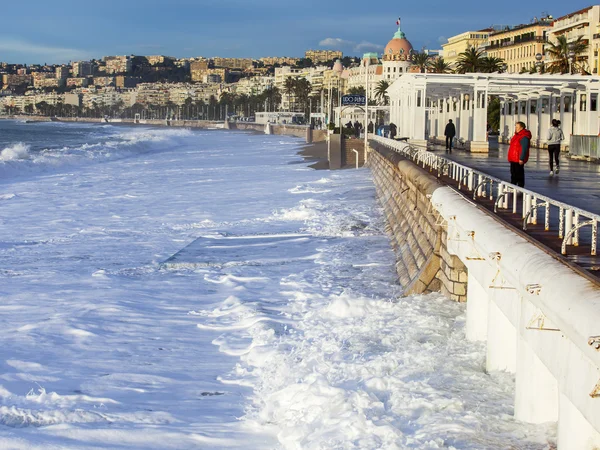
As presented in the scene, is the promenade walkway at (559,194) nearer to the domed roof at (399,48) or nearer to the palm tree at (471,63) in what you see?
the palm tree at (471,63)

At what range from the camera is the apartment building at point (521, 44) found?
103 metres

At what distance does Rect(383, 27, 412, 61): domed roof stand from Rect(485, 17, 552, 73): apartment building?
142ft

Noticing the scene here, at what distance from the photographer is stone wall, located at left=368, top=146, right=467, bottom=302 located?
11836 millimetres

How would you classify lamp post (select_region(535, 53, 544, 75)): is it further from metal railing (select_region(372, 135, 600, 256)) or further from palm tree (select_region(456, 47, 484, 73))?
metal railing (select_region(372, 135, 600, 256))

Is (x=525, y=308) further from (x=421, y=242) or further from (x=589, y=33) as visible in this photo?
(x=589, y=33)

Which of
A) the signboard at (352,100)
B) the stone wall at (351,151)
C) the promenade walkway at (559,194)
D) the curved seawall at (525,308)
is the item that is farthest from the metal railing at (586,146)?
the stone wall at (351,151)

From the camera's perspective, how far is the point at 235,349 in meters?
10.4

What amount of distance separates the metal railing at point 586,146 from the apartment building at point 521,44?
75205 mm

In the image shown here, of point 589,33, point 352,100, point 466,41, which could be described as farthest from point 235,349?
point 466,41

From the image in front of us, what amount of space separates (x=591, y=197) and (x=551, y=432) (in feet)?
25.0

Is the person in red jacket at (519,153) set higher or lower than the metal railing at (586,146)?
higher

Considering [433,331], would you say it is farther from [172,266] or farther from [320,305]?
[172,266]

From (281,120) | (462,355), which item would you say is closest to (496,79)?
(462,355)

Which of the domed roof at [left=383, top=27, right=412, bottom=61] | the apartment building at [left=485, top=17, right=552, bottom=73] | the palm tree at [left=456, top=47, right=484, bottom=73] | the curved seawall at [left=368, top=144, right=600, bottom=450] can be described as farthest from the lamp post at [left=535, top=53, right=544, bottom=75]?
the domed roof at [left=383, top=27, right=412, bottom=61]
